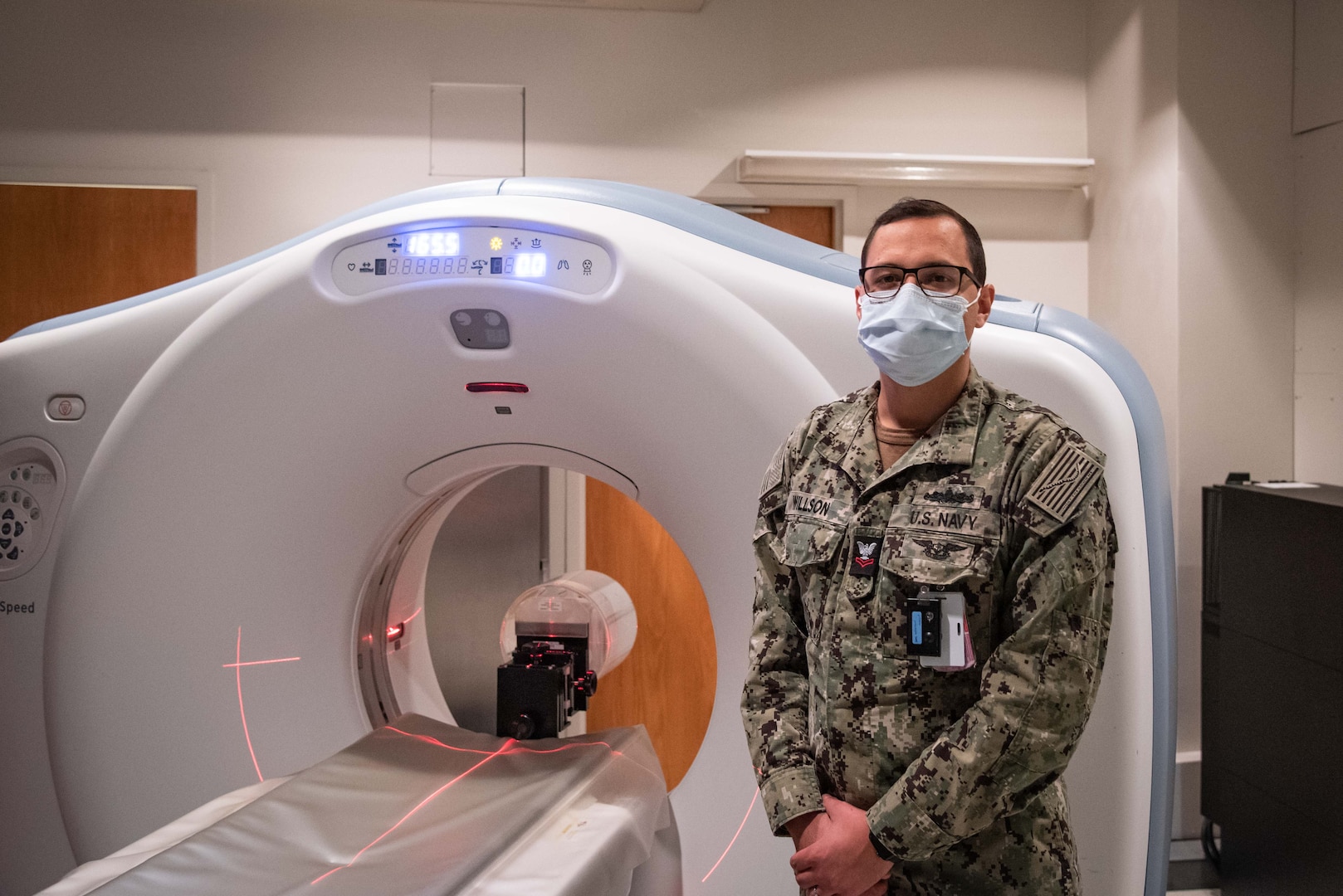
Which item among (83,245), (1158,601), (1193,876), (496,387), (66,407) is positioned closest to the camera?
(1158,601)

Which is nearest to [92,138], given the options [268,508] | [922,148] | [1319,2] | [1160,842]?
[268,508]

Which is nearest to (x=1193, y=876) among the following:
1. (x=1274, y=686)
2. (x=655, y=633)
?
(x=1274, y=686)

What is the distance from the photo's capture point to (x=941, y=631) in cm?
91

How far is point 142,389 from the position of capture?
1598 millimetres

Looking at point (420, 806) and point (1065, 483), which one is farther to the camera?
point (420, 806)

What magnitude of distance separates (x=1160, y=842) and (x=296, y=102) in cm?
277

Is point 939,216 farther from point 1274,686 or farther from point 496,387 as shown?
point 1274,686

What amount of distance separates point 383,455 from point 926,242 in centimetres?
94

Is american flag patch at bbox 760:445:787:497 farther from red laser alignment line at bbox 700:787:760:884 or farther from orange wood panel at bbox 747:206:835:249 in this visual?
orange wood panel at bbox 747:206:835:249

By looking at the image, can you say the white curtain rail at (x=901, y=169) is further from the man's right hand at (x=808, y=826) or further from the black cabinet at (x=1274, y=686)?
the man's right hand at (x=808, y=826)

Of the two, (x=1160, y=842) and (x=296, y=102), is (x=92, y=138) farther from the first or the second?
(x=1160, y=842)

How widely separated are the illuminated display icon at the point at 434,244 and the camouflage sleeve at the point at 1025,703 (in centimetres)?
91

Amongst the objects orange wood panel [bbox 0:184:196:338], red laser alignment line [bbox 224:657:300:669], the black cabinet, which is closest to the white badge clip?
red laser alignment line [bbox 224:657:300:669]

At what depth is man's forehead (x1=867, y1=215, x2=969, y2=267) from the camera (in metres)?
1.00
